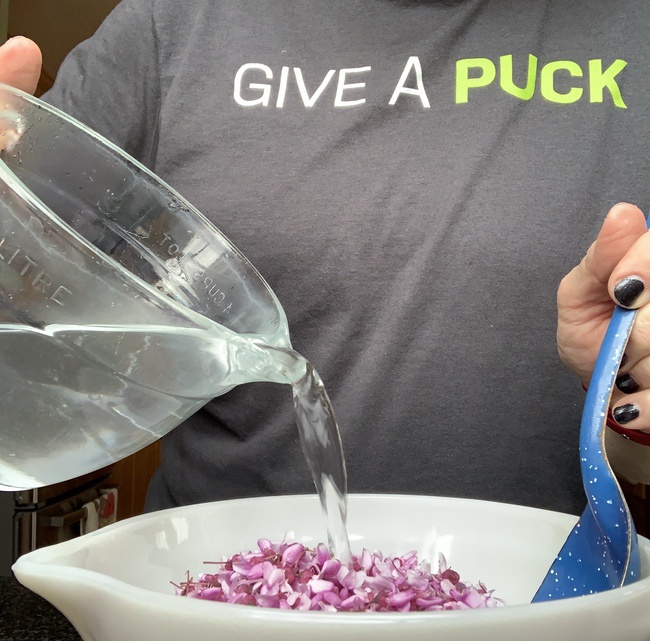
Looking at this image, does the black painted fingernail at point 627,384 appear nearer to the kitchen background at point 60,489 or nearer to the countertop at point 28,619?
the countertop at point 28,619

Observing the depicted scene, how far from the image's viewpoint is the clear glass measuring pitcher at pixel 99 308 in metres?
0.36

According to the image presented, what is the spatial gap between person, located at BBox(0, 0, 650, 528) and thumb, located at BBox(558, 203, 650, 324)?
0.24 meters

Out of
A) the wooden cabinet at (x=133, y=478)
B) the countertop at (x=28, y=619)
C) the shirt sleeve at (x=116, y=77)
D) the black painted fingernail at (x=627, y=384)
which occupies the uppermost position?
the shirt sleeve at (x=116, y=77)

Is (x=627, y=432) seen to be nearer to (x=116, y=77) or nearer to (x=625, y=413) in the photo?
(x=625, y=413)

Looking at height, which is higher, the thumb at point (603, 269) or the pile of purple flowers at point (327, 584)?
the thumb at point (603, 269)

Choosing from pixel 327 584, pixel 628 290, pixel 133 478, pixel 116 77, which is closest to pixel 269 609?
pixel 327 584

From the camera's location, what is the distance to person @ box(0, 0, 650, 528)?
783 mm

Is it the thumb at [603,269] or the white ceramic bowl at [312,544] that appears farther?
the thumb at [603,269]

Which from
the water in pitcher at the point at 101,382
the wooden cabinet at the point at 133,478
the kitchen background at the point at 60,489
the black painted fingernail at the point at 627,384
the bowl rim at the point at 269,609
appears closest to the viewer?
the bowl rim at the point at 269,609

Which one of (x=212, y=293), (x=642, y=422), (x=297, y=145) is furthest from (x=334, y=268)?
(x=642, y=422)

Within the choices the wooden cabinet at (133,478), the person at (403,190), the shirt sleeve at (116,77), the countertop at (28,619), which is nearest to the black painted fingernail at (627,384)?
the person at (403,190)

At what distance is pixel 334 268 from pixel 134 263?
0.30 metres

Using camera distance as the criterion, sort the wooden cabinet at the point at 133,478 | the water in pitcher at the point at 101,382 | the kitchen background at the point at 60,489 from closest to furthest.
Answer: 1. the water in pitcher at the point at 101,382
2. the kitchen background at the point at 60,489
3. the wooden cabinet at the point at 133,478

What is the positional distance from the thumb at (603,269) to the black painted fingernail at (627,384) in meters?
0.06
